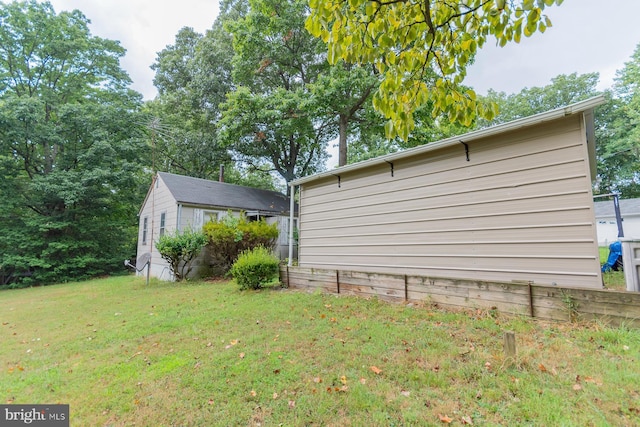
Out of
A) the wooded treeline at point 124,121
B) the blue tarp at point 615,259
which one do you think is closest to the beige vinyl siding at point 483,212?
the blue tarp at point 615,259

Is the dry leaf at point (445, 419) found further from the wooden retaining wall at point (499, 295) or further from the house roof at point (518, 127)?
the house roof at point (518, 127)

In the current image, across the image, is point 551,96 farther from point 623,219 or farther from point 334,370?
point 334,370

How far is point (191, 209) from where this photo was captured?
36.0ft

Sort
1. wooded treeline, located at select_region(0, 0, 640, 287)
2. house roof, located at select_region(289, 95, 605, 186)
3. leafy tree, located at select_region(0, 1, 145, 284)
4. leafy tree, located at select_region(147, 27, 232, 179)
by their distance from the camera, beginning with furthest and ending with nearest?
leafy tree, located at select_region(147, 27, 232, 179), leafy tree, located at select_region(0, 1, 145, 284), wooded treeline, located at select_region(0, 0, 640, 287), house roof, located at select_region(289, 95, 605, 186)

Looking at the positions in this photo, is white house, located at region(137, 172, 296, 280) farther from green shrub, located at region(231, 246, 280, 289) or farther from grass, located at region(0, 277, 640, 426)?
grass, located at region(0, 277, 640, 426)

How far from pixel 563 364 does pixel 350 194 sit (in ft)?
16.0

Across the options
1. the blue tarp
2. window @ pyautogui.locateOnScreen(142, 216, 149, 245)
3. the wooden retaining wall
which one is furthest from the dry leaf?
window @ pyautogui.locateOnScreen(142, 216, 149, 245)

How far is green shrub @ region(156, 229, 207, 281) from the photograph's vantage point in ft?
30.2

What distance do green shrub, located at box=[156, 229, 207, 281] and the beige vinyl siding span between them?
5.08 meters

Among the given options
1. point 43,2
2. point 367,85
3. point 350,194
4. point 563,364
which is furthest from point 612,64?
point 43,2

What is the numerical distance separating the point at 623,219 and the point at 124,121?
31.0m

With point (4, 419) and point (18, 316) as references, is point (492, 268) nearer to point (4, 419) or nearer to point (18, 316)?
point (4, 419)

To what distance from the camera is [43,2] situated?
13969 mm

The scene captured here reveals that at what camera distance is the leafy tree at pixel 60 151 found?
42.2ft
